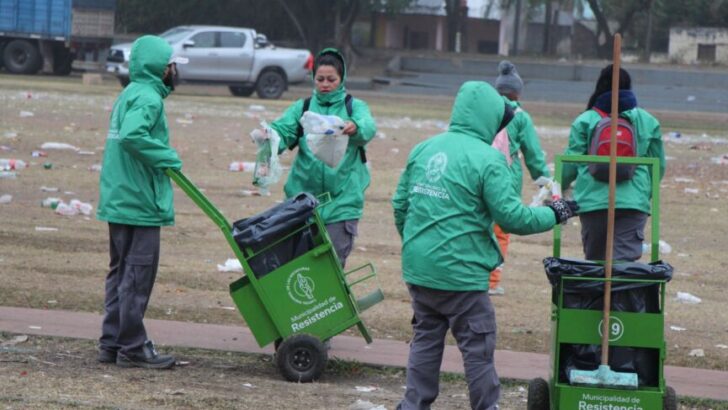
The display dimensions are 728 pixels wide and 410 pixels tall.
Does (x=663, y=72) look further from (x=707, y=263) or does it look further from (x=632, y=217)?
(x=632, y=217)

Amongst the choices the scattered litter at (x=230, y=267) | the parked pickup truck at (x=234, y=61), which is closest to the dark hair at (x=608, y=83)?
the scattered litter at (x=230, y=267)

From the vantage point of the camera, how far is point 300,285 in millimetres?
6863

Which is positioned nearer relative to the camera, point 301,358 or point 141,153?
point 141,153

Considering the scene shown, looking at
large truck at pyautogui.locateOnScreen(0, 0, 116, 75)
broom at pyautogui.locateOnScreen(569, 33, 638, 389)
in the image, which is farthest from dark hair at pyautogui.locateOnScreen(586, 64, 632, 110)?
large truck at pyautogui.locateOnScreen(0, 0, 116, 75)

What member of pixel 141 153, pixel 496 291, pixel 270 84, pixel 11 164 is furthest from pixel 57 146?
pixel 270 84

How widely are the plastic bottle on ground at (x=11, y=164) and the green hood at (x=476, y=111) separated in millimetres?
10523

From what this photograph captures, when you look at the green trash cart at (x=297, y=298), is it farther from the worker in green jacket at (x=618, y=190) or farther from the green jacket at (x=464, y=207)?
the worker in green jacket at (x=618, y=190)

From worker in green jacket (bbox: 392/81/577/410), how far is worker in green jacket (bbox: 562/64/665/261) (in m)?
1.64

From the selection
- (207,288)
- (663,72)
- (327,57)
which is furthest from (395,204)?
(663,72)

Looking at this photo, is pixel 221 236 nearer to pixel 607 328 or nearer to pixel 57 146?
pixel 57 146

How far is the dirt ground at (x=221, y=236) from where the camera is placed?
28.7 feet

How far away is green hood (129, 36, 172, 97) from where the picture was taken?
6.94m

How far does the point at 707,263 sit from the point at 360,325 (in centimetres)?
578

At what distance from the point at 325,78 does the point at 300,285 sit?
1248mm
